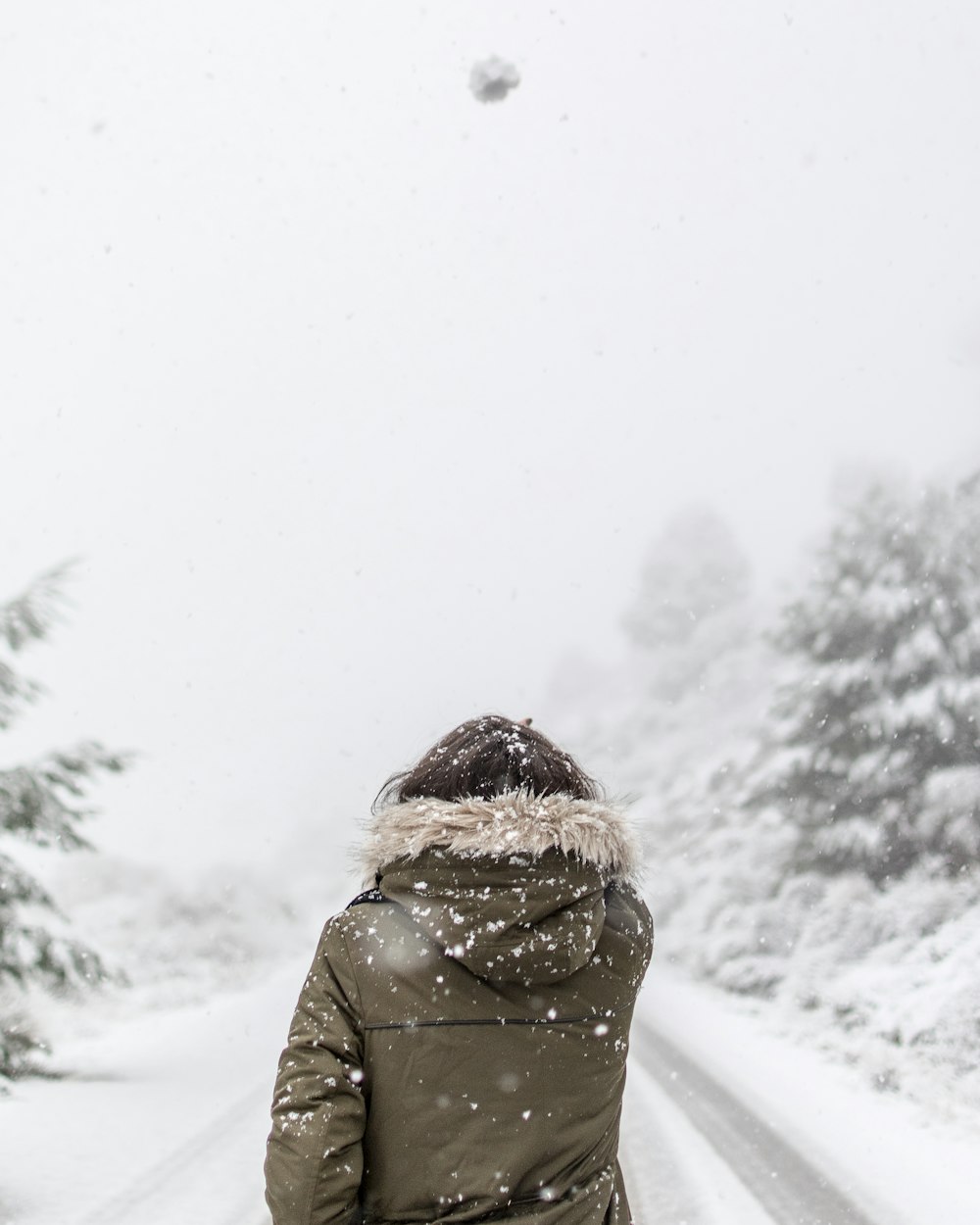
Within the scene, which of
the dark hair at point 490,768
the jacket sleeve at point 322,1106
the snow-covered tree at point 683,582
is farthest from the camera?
the snow-covered tree at point 683,582

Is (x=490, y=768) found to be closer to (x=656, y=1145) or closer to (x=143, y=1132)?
(x=656, y=1145)

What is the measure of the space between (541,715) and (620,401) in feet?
439

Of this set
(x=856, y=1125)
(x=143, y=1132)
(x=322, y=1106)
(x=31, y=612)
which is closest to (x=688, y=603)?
(x=856, y=1125)

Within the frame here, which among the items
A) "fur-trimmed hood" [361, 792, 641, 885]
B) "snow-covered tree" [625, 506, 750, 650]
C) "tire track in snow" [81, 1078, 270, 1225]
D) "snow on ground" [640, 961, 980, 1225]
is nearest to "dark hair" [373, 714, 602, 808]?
"fur-trimmed hood" [361, 792, 641, 885]

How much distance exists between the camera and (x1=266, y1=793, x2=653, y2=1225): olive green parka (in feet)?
4.69

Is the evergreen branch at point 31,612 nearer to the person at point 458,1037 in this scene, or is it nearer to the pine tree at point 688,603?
the person at point 458,1037

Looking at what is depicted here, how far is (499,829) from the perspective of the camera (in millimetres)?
1473

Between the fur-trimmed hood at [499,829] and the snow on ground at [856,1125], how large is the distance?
537 cm

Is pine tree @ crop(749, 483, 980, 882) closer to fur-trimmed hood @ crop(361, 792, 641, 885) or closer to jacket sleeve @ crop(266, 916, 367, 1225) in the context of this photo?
fur-trimmed hood @ crop(361, 792, 641, 885)

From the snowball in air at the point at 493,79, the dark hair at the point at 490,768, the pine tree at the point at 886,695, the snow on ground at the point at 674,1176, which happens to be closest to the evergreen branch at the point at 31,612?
the snow on ground at the point at 674,1176

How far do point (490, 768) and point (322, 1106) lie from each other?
0.61m

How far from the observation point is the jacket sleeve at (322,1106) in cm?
139

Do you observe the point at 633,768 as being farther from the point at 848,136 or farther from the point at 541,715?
the point at 848,136

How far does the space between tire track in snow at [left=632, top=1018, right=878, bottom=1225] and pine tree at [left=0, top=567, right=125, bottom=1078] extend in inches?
227
